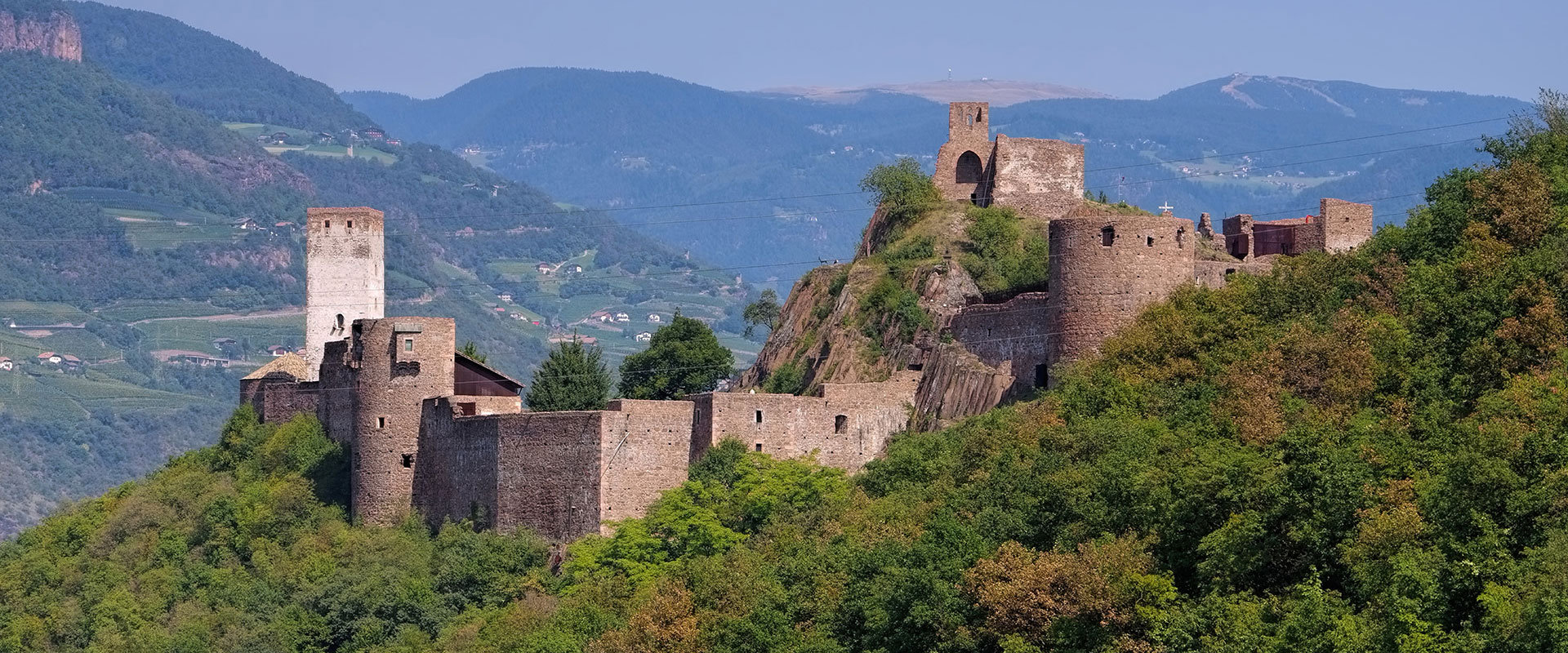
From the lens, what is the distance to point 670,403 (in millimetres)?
68375

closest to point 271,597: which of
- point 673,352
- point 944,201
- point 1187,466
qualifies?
point 673,352

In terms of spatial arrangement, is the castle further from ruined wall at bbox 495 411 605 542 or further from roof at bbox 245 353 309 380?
roof at bbox 245 353 309 380

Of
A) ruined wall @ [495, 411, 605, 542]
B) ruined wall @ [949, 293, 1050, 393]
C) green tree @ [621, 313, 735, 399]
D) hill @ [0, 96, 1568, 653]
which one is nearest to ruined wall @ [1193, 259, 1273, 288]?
hill @ [0, 96, 1568, 653]

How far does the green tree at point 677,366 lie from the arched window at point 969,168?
867 cm

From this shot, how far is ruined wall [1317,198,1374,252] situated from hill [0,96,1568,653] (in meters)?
5.26

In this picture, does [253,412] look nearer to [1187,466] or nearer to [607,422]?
[607,422]

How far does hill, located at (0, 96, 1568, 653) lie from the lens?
1751 inches

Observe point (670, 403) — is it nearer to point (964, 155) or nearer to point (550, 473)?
point (550, 473)

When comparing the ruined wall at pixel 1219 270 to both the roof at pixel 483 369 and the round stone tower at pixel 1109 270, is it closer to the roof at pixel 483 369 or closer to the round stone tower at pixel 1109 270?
the round stone tower at pixel 1109 270

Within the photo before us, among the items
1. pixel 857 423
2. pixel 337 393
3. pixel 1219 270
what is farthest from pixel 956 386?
pixel 337 393

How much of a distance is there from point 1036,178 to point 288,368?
22.4m

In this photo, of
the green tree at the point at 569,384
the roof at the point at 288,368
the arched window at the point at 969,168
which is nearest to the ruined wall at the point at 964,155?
the arched window at the point at 969,168

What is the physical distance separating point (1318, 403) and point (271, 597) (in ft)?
98.7

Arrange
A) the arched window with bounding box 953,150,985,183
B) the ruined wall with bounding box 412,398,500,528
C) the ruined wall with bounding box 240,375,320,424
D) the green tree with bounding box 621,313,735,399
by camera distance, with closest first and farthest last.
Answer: the ruined wall with bounding box 412,398,500,528 < the ruined wall with bounding box 240,375,320,424 < the arched window with bounding box 953,150,985,183 < the green tree with bounding box 621,313,735,399
